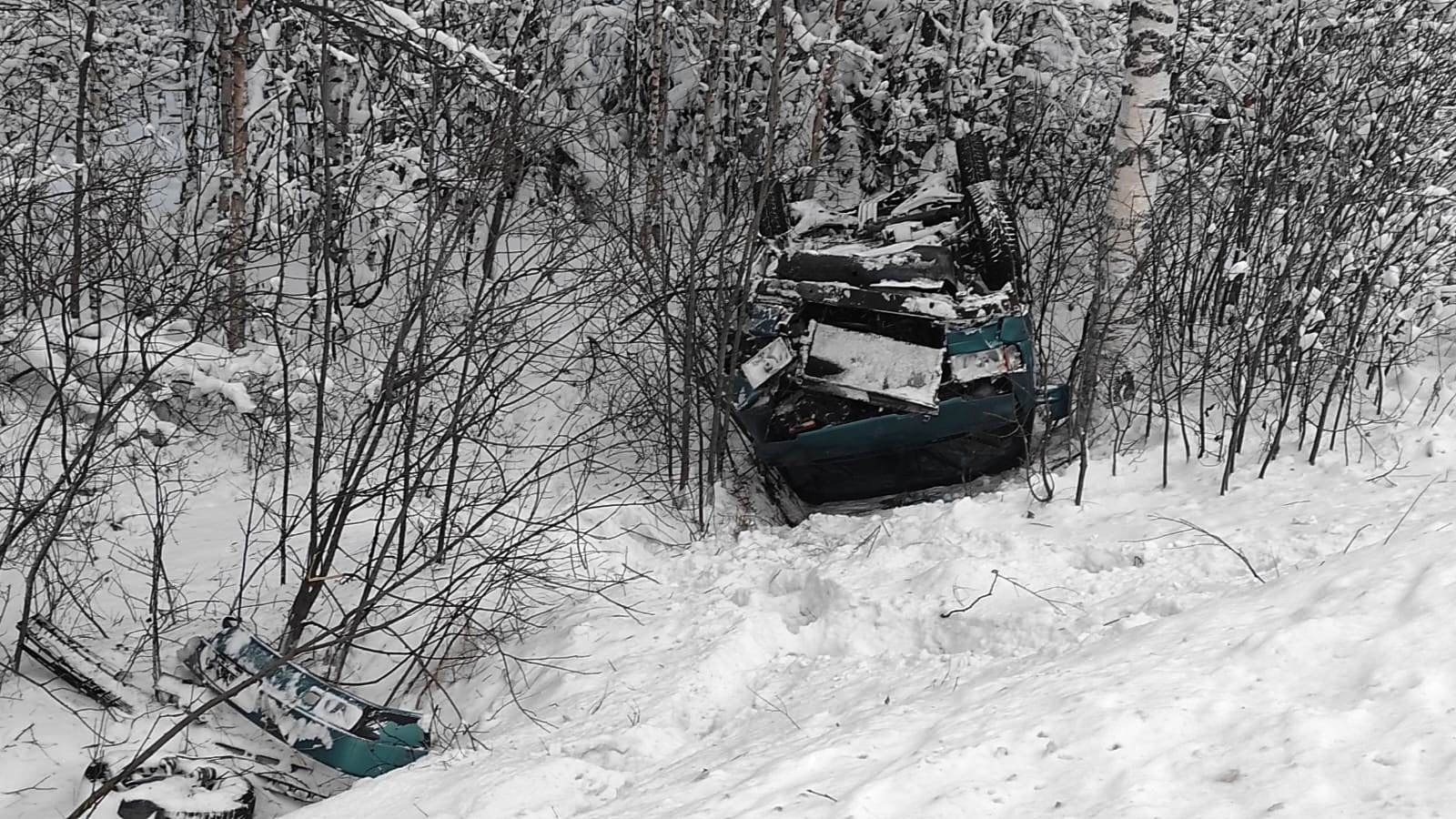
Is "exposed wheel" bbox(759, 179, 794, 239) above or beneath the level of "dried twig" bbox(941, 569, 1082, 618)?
above

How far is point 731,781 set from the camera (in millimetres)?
3717

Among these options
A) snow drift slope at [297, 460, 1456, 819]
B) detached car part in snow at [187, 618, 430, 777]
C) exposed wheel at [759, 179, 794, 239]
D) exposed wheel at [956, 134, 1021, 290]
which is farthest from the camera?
exposed wheel at [759, 179, 794, 239]

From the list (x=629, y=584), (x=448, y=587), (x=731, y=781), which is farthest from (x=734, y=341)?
(x=731, y=781)

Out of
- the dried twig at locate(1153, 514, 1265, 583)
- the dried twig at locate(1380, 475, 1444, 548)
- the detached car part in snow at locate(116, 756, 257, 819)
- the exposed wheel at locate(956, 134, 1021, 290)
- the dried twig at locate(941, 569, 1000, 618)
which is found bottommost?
the detached car part in snow at locate(116, 756, 257, 819)

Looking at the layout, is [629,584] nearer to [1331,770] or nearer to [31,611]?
[31,611]

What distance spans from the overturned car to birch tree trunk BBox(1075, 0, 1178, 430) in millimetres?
595

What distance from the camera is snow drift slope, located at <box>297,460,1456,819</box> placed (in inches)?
121

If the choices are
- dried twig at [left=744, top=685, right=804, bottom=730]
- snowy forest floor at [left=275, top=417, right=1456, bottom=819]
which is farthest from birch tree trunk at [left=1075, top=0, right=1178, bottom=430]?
dried twig at [left=744, top=685, right=804, bottom=730]

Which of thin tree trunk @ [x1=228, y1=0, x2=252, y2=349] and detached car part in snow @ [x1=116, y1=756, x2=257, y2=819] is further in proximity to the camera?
thin tree trunk @ [x1=228, y1=0, x2=252, y2=349]

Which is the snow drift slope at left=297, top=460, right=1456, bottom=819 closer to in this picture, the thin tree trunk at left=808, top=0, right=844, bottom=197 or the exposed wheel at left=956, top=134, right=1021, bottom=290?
the exposed wheel at left=956, top=134, right=1021, bottom=290

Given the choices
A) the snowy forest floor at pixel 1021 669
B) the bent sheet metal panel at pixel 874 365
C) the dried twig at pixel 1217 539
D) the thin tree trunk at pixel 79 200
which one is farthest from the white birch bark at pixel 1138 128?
the thin tree trunk at pixel 79 200

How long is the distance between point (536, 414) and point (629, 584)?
13.7 feet

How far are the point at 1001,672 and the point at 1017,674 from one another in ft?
0.68

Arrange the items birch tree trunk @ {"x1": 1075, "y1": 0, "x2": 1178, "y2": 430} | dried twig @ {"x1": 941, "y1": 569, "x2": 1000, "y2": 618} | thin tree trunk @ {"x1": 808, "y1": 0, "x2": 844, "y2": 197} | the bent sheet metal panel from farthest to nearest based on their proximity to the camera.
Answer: thin tree trunk @ {"x1": 808, "y1": 0, "x2": 844, "y2": 197}, birch tree trunk @ {"x1": 1075, "y1": 0, "x2": 1178, "y2": 430}, the bent sheet metal panel, dried twig @ {"x1": 941, "y1": 569, "x2": 1000, "y2": 618}
